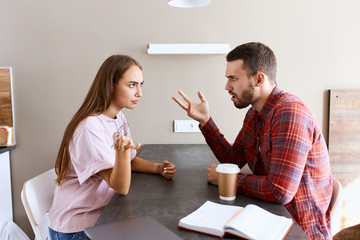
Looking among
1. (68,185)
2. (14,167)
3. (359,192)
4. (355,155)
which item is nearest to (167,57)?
(68,185)

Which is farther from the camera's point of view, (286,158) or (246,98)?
(246,98)

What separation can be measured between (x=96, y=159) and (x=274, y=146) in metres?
0.63

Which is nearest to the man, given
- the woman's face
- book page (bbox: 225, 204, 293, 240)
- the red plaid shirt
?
the red plaid shirt

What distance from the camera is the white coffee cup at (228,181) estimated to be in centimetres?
101

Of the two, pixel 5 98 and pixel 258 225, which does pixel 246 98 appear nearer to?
pixel 258 225

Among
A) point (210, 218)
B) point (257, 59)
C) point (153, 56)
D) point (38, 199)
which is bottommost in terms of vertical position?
point (38, 199)

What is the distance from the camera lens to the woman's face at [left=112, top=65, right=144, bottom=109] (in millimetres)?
1345

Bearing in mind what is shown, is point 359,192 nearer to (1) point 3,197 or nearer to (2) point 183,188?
(2) point 183,188

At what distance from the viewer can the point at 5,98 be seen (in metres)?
2.16

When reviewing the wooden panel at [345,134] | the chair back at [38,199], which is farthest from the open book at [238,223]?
the wooden panel at [345,134]

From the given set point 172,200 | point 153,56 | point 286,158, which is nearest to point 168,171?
point 172,200

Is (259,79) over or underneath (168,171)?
over

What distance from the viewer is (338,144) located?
7.18 ft

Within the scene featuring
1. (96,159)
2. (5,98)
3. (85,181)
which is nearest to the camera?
(96,159)
